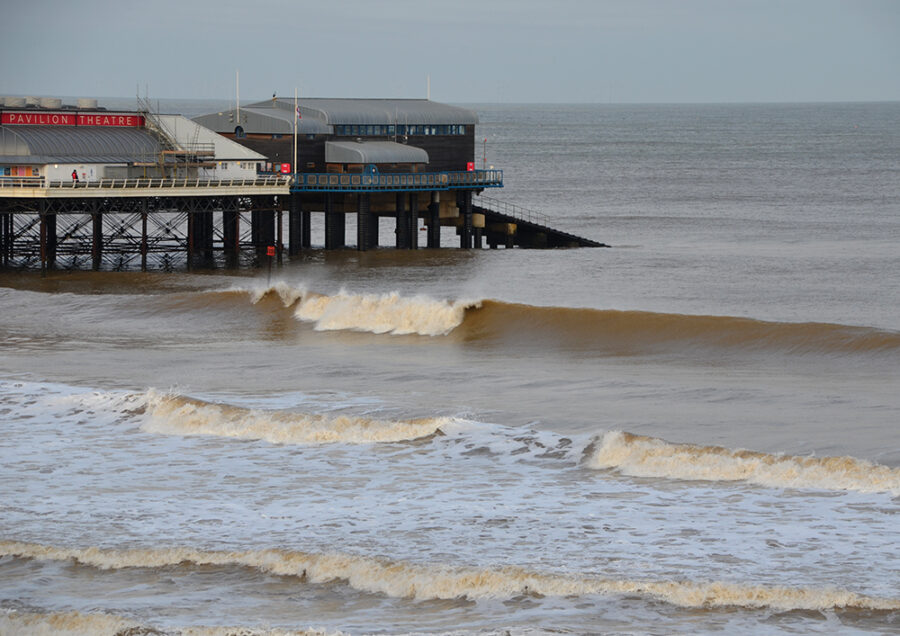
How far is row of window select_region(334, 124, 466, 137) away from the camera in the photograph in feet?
225

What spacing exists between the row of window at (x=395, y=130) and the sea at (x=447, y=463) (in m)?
18.1

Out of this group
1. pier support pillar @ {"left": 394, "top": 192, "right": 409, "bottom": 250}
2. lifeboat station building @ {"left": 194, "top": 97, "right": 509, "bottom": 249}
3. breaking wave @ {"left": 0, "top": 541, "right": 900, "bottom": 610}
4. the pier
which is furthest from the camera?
→ pier support pillar @ {"left": 394, "top": 192, "right": 409, "bottom": 250}

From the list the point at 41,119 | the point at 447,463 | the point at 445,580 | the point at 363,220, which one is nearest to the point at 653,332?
the point at 447,463

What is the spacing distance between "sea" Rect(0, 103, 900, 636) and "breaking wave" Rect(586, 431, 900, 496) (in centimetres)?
5

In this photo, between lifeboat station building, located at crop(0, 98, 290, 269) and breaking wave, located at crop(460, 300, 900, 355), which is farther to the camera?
lifeboat station building, located at crop(0, 98, 290, 269)

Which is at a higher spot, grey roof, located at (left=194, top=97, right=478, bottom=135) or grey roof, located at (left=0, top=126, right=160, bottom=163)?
grey roof, located at (left=194, top=97, right=478, bottom=135)

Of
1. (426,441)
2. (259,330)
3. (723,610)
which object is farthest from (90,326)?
(723,610)

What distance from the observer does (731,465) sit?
23547 millimetres

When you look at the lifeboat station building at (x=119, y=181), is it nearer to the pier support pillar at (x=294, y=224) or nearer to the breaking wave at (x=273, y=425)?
the pier support pillar at (x=294, y=224)

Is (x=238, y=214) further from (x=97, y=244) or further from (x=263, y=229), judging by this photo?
(x=97, y=244)

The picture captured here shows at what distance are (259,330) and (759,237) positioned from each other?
134 feet

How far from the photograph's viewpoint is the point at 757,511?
21203 mm

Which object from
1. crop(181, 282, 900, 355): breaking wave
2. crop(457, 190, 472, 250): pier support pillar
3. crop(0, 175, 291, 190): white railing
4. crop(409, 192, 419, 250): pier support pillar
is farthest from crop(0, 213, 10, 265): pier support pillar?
crop(457, 190, 472, 250): pier support pillar

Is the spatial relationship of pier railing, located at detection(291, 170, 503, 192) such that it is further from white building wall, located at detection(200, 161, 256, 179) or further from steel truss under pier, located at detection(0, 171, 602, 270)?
A: white building wall, located at detection(200, 161, 256, 179)
